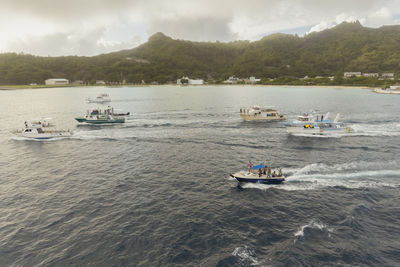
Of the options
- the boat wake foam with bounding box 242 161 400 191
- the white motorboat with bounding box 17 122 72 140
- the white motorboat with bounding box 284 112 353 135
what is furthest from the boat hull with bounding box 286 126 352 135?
the white motorboat with bounding box 17 122 72 140

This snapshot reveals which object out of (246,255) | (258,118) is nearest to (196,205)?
(246,255)

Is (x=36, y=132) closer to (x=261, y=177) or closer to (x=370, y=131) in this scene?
(x=261, y=177)

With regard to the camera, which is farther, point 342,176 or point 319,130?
point 319,130

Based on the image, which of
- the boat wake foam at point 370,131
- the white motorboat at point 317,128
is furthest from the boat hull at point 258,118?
the boat wake foam at point 370,131

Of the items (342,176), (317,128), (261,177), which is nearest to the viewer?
(261,177)

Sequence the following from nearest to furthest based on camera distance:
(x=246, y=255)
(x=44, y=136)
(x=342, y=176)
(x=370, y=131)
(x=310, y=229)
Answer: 1. (x=246, y=255)
2. (x=310, y=229)
3. (x=342, y=176)
4. (x=44, y=136)
5. (x=370, y=131)

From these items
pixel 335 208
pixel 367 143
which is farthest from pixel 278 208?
pixel 367 143

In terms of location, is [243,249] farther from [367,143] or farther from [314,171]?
[367,143]

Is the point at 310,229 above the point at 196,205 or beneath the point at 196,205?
beneath

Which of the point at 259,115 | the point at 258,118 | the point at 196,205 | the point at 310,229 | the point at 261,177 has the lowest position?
the point at 310,229
